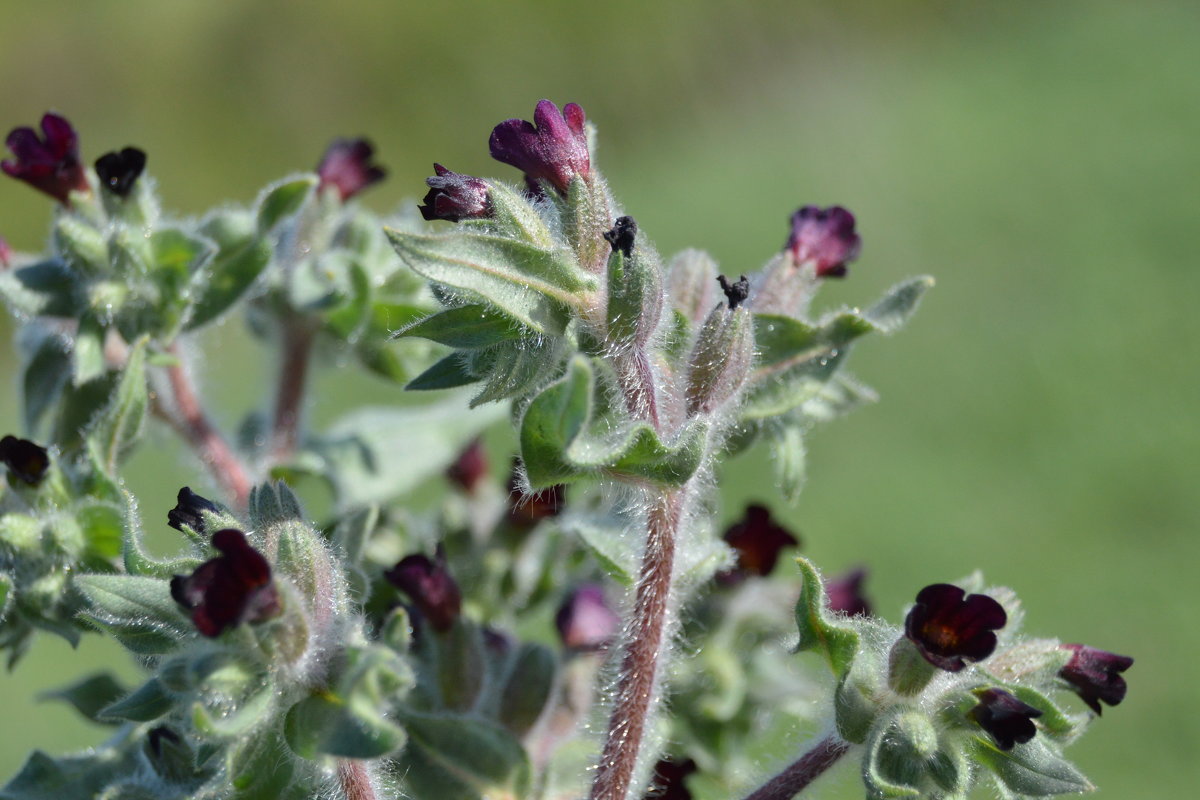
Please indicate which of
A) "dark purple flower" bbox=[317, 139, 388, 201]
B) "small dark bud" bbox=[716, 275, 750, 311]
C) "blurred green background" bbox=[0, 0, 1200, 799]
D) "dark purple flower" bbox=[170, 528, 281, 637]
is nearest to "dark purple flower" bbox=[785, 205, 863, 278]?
"small dark bud" bbox=[716, 275, 750, 311]

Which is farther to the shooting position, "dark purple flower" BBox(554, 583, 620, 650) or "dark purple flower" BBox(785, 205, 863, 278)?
"dark purple flower" BBox(554, 583, 620, 650)

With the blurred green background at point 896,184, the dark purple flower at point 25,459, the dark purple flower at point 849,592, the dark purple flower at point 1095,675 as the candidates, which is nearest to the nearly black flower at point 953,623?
the dark purple flower at point 1095,675

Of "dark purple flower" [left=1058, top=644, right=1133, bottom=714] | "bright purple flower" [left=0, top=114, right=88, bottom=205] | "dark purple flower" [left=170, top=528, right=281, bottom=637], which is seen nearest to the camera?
"dark purple flower" [left=170, top=528, right=281, bottom=637]

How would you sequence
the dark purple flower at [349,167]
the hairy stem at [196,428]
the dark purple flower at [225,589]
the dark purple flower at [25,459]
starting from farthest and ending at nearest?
1. the dark purple flower at [349,167]
2. the hairy stem at [196,428]
3. the dark purple flower at [25,459]
4. the dark purple flower at [225,589]

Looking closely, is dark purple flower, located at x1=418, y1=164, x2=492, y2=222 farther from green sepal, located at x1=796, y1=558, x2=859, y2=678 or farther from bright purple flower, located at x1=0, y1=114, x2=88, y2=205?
bright purple flower, located at x1=0, y1=114, x2=88, y2=205

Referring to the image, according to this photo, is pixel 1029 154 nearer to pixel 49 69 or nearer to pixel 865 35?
pixel 865 35

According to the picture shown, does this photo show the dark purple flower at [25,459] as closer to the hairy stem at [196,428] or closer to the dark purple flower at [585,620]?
the hairy stem at [196,428]

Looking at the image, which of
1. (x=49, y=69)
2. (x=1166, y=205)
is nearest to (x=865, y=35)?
(x=1166, y=205)

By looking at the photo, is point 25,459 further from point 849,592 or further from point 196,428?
point 849,592
